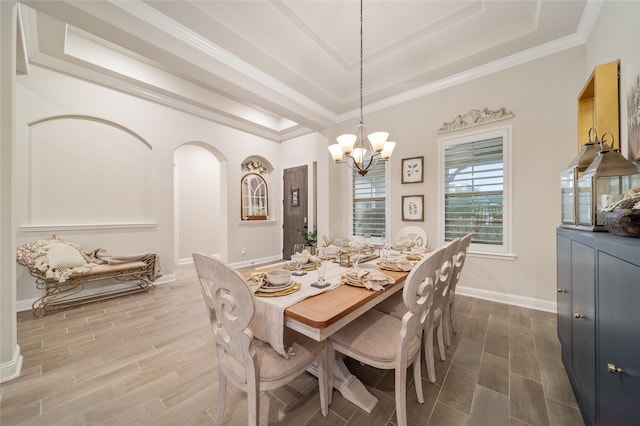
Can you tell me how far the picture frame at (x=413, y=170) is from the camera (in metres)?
3.58

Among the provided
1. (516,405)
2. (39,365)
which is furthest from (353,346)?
(39,365)

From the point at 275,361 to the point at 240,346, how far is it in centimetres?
24

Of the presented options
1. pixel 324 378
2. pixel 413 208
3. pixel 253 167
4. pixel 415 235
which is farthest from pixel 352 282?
pixel 253 167

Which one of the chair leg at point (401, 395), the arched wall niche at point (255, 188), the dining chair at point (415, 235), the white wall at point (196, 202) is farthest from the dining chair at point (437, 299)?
the white wall at point (196, 202)

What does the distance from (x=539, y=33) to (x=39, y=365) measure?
5736mm

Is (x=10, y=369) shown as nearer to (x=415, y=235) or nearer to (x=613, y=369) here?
(x=613, y=369)

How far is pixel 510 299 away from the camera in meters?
2.93

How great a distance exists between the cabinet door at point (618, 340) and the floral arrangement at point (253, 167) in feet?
17.8

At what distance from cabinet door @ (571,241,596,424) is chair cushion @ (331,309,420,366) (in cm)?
77

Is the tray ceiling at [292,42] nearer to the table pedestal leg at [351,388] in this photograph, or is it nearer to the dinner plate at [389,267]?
the dinner plate at [389,267]

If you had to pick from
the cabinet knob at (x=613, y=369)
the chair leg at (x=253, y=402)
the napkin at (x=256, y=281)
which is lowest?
the chair leg at (x=253, y=402)

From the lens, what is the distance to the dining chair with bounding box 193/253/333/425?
0.98m

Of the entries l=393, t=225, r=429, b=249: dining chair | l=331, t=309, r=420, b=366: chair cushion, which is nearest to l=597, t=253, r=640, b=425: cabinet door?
l=331, t=309, r=420, b=366: chair cushion

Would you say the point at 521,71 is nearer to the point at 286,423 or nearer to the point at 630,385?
the point at 630,385
